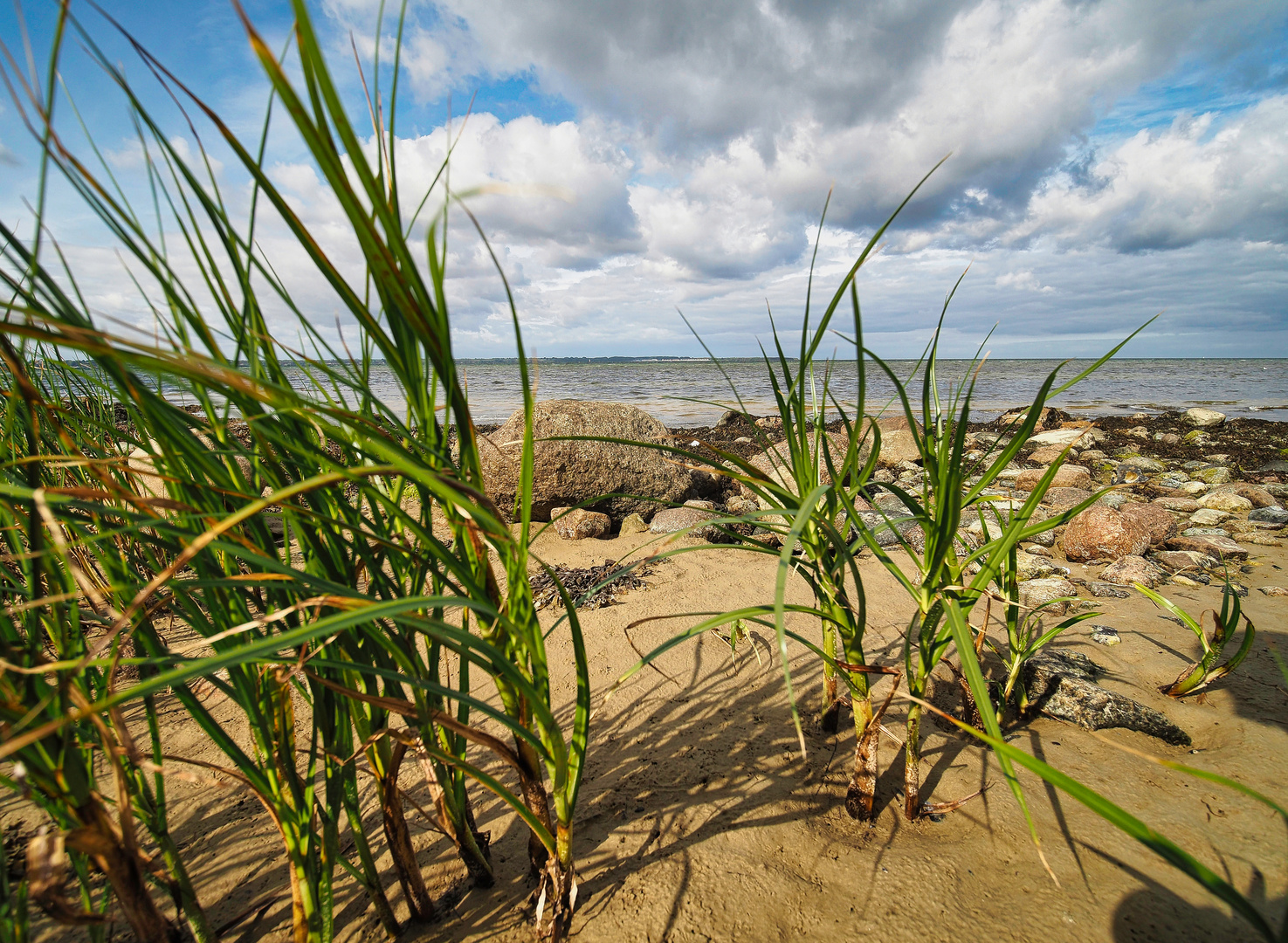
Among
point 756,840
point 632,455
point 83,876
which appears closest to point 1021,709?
point 756,840

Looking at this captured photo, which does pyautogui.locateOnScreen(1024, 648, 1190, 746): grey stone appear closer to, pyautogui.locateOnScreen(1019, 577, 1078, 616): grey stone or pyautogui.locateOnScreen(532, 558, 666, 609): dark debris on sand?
pyautogui.locateOnScreen(1019, 577, 1078, 616): grey stone

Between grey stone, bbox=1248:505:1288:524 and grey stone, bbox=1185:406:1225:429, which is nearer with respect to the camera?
grey stone, bbox=1248:505:1288:524

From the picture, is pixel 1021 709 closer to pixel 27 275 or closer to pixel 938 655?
pixel 938 655

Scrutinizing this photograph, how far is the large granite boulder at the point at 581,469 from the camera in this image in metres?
4.55

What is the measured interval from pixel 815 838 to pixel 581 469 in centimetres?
358

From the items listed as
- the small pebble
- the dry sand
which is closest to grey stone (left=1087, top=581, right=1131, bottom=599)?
the small pebble

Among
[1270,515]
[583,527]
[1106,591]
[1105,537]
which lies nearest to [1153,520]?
[1105,537]

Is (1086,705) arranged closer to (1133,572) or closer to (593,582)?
(1133,572)

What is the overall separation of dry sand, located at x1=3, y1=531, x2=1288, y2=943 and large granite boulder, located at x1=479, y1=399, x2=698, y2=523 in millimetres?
2654

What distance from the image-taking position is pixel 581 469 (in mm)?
4715

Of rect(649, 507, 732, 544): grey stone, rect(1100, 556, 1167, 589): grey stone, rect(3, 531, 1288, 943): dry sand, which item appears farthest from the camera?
rect(649, 507, 732, 544): grey stone

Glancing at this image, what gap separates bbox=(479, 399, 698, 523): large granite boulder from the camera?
455cm

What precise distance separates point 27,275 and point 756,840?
1641 millimetres

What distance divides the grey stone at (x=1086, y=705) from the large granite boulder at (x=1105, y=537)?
2265 mm
